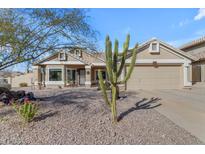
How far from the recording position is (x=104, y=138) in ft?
19.9

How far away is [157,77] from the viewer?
2095 centimetres

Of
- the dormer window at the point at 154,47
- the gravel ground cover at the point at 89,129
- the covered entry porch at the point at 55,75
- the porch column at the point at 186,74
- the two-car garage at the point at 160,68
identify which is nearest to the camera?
the gravel ground cover at the point at 89,129

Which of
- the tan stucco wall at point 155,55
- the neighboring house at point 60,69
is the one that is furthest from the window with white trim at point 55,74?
the tan stucco wall at point 155,55

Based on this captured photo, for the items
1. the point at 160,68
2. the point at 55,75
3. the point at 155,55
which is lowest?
the point at 55,75

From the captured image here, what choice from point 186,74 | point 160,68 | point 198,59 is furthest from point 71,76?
point 198,59

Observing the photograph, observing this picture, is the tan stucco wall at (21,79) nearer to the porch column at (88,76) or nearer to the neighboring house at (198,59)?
the porch column at (88,76)

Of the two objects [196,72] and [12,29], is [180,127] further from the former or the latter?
[196,72]

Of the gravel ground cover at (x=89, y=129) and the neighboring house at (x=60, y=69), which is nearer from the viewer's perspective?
the gravel ground cover at (x=89, y=129)

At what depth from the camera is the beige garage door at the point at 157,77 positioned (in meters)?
20.7

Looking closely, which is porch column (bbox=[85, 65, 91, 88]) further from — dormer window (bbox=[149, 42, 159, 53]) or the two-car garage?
dormer window (bbox=[149, 42, 159, 53])

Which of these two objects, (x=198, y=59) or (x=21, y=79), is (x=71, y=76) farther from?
(x=198, y=59)

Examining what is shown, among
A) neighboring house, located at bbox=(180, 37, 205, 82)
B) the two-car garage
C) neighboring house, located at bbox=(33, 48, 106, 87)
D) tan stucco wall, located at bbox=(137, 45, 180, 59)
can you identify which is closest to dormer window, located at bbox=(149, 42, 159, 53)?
the two-car garage

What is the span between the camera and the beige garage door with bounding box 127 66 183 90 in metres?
20.7

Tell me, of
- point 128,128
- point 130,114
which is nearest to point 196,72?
point 130,114
